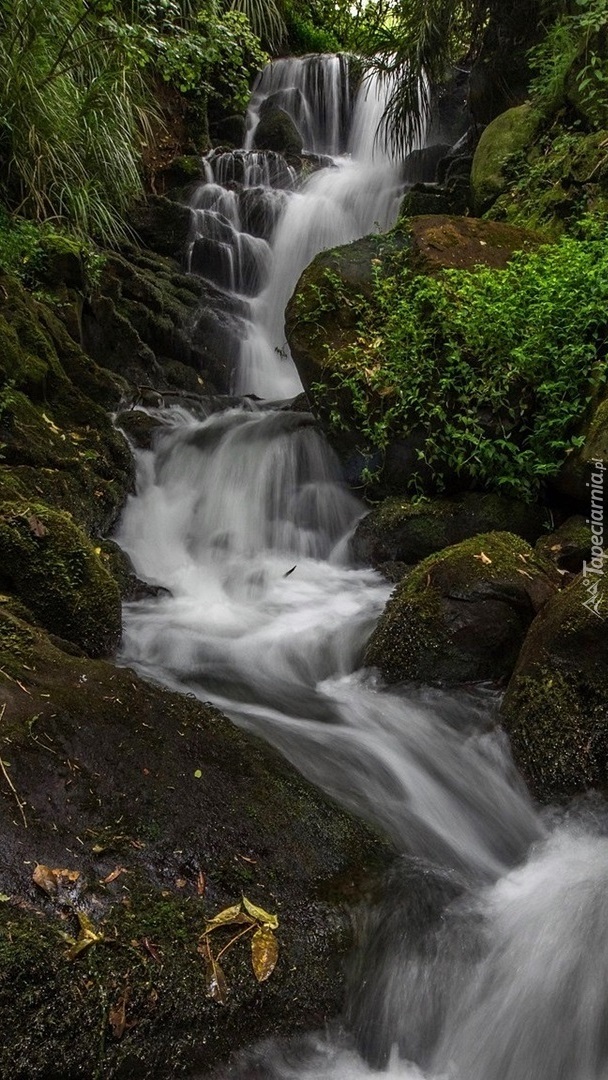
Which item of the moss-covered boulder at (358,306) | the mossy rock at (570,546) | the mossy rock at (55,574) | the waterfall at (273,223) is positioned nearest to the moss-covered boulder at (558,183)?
the moss-covered boulder at (358,306)

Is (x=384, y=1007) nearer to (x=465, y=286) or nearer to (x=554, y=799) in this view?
(x=554, y=799)

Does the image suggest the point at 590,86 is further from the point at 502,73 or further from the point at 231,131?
the point at 231,131

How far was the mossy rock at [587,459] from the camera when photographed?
15.2ft

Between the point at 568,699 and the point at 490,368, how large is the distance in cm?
271

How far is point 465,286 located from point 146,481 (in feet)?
9.84

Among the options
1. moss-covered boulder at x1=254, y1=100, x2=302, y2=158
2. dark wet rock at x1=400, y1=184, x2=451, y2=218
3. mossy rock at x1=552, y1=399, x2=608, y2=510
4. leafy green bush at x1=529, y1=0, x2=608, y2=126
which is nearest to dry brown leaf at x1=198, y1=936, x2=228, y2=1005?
mossy rock at x1=552, y1=399, x2=608, y2=510

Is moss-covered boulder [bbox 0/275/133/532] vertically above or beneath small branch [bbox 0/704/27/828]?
above

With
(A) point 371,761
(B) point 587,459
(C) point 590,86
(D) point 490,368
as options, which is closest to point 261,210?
(C) point 590,86

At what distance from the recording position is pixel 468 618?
4.00m

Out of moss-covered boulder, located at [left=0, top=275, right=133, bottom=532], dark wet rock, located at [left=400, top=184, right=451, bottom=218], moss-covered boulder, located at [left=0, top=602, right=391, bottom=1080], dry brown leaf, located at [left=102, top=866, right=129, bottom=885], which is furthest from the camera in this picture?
dark wet rock, located at [left=400, top=184, right=451, bottom=218]

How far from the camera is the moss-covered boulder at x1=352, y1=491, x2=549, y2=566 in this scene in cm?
520

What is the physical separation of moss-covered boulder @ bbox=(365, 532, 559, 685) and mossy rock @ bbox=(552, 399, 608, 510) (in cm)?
90

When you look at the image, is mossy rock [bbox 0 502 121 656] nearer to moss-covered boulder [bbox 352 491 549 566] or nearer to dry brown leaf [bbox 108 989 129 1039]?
dry brown leaf [bbox 108 989 129 1039]

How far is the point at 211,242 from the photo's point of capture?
10.4 m
